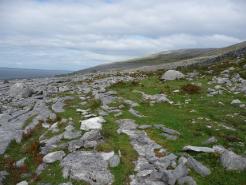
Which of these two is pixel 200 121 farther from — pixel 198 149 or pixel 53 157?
pixel 53 157

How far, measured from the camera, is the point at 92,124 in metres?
20.4

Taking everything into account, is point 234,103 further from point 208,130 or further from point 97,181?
point 97,181

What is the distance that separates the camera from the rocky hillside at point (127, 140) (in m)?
15.1

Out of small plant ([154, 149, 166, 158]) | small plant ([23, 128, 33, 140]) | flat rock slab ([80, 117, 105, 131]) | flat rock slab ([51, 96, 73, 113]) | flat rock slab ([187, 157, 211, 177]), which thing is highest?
flat rock slab ([51, 96, 73, 113])

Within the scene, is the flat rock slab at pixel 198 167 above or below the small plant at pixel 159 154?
below

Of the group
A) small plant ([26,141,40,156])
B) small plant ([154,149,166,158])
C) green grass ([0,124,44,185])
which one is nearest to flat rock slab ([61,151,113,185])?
green grass ([0,124,44,185])

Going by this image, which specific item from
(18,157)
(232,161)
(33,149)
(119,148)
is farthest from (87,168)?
(232,161)

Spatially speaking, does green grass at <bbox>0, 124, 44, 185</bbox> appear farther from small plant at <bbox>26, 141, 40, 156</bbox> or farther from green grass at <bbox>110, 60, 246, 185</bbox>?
green grass at <bbox>110, 60, 246, 185</bbox>

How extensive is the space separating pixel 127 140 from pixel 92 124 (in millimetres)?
2882

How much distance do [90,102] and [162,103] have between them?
570 centimetres

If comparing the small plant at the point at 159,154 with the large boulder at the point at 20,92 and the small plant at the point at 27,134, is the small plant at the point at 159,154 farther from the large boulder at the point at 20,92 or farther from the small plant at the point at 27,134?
the large boulder at the point at 20,92

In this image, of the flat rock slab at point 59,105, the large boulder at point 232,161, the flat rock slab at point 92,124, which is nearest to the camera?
the large boulder at point 232,161

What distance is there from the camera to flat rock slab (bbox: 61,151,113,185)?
1482 cm

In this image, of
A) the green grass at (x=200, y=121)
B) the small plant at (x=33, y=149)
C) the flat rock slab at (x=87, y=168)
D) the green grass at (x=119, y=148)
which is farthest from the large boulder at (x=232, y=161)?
the small plant at (x=33, y=149)
